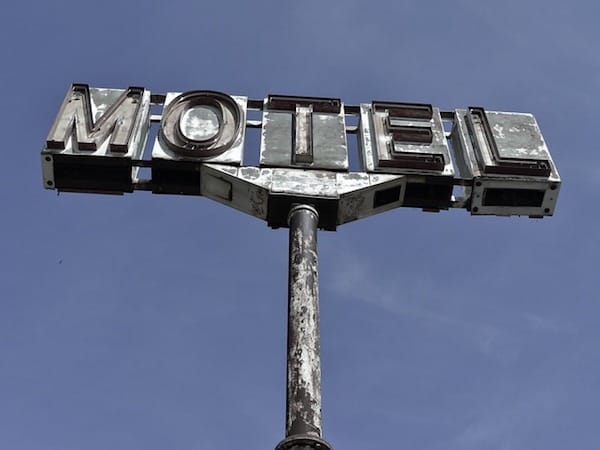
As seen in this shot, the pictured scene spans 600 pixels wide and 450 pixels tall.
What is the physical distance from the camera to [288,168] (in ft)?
47.3

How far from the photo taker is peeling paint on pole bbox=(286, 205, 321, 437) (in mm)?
10266

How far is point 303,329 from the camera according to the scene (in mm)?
11367

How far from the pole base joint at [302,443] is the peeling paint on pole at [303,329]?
250mm

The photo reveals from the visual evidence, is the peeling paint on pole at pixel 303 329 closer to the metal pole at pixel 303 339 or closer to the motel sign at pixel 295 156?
the metal pole at pixel 303 339

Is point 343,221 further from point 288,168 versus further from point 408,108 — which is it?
point 408,108

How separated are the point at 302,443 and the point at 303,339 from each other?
186cm

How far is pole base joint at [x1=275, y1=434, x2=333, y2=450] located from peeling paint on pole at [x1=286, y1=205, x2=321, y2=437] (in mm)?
250

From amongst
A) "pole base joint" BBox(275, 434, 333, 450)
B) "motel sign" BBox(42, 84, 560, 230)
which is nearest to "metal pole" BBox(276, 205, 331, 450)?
"pole base joint" BBox(275, 434, 333, 450)

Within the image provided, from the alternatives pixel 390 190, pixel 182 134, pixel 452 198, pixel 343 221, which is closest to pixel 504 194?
pixel 452 198

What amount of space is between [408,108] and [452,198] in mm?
2425

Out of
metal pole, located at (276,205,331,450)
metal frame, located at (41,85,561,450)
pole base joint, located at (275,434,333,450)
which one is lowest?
pole base joint, located at (275,434,333,450)

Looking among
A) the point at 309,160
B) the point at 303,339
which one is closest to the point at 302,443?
the point at 303,339

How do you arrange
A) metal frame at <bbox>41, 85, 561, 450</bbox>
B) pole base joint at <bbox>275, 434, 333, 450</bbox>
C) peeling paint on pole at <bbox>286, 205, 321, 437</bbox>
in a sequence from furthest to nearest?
metal frame at <bbox>41, 85, 561, 450</bbox> → peeling paint on pole at <bbox>286, 205, 321, 437</bbox> → pole base joint at <bbox>275, 434, 333, 450</bbox>

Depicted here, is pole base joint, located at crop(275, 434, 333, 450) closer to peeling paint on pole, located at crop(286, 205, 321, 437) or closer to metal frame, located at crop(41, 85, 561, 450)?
peeling paint on pole, located at crop(286, 205, 321, 437)
